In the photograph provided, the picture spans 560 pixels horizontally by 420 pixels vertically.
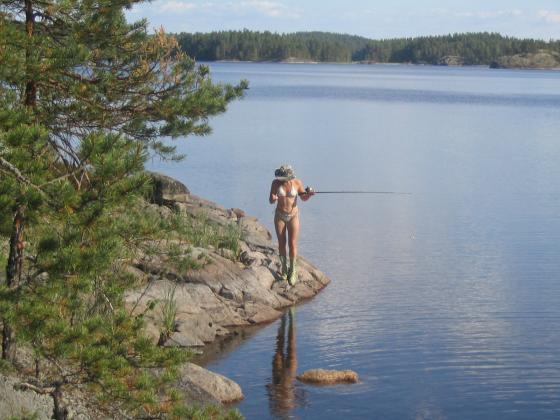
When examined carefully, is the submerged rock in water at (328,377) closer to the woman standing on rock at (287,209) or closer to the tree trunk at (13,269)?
the woman standing on rock at (287,209)

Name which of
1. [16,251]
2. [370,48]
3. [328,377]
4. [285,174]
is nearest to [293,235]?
[285,174]

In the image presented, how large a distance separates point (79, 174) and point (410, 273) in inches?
392

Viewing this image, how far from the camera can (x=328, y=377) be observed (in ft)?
40.6

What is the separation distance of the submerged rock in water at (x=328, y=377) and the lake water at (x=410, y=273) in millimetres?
161

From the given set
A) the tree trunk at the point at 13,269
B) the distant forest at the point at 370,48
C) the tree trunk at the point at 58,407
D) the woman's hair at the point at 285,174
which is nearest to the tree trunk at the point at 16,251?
the tree trunk at the point at 13,269

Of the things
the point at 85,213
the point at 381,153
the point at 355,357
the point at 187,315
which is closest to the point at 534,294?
the point at 355,357

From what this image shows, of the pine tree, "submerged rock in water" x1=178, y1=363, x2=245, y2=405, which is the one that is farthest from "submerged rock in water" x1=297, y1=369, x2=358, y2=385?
the pine tree

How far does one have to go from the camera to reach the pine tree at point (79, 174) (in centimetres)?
719

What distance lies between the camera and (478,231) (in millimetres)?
22062

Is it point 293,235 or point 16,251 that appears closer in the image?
point 16,251

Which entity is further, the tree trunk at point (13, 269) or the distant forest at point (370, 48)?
the distant forest at point (370, 48)

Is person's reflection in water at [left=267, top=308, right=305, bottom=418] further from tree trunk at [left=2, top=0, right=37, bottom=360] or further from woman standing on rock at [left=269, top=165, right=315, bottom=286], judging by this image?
tree trunk at [left=2, top=0, right=37, bottom=360]

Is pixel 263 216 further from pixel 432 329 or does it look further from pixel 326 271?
pixel 432 329

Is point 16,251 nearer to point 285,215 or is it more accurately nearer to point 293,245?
point 293,245
